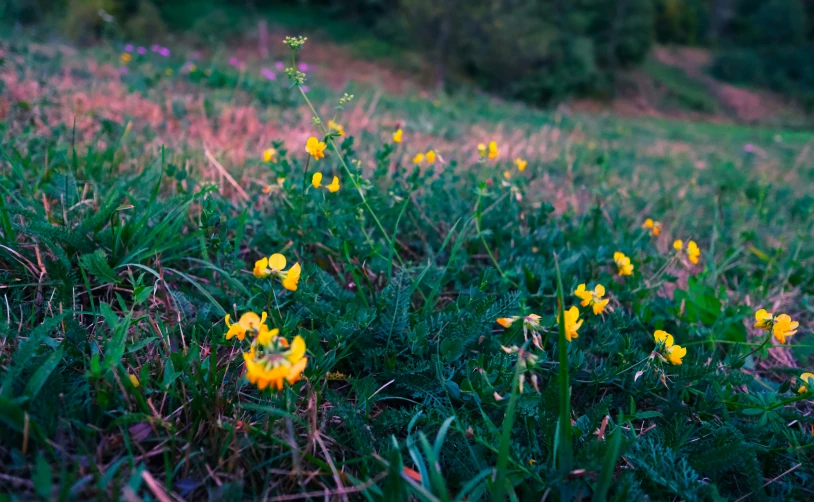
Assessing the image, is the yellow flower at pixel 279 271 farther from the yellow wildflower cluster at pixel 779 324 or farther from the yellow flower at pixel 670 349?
the yellow wildflower cluster at pixel 779 324

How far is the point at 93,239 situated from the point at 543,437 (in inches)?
56.3

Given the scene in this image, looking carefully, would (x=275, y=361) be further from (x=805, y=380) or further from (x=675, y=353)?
(x=805, y=380)

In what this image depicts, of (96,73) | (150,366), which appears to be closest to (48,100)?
(96,73)

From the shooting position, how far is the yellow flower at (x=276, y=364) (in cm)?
89

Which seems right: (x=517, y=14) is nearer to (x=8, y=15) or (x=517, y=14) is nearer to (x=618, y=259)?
(x=8, y=15)

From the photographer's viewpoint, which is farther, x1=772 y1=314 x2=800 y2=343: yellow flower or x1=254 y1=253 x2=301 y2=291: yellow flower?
x1=772 y1=314 x2=800 y2=343: yellow flower

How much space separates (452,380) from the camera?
135 cm

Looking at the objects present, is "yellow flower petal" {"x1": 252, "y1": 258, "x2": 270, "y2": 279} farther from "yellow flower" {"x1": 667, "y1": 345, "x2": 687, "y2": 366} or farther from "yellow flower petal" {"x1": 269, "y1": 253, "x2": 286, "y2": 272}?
"yellow flower" {"x1": 667, "y1": 345, "x2": 687, "y2": 366}

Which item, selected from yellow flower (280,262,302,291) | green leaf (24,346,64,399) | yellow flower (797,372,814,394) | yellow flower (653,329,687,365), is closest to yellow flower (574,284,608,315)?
yellow flower (653,329,687,365)

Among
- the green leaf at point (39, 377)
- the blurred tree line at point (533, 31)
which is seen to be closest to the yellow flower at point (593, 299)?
the green leaf at point (39, 377)

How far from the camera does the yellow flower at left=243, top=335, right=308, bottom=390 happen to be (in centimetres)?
89

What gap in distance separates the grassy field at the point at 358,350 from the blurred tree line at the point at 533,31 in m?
8.43

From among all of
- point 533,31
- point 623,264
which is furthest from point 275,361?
point 533,31

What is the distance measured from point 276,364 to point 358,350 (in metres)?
0.51
